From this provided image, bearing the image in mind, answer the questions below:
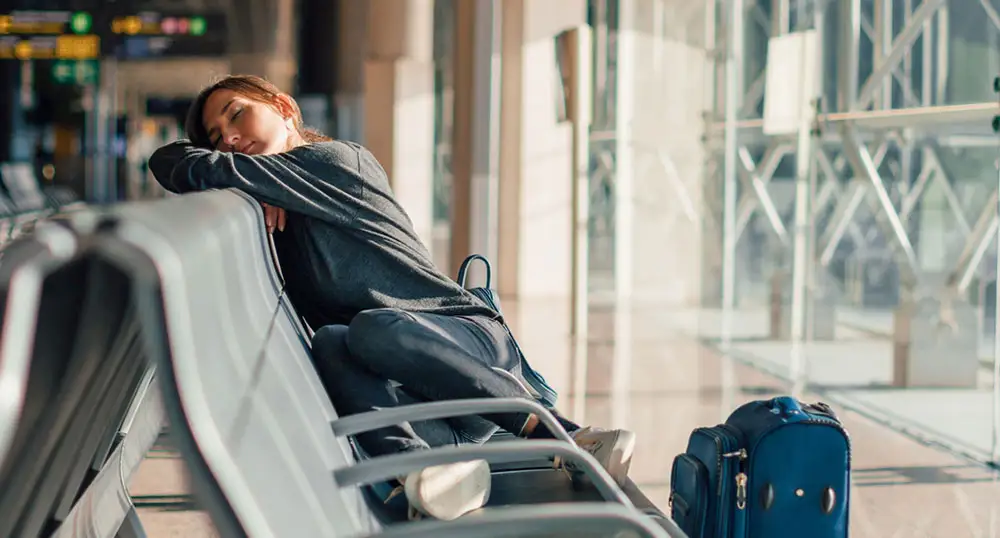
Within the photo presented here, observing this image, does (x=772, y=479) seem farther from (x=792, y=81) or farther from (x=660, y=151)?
(x=660, y=151)

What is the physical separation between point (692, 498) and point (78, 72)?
25678 millimetres

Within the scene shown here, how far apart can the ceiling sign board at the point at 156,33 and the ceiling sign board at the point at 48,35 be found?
0.39m

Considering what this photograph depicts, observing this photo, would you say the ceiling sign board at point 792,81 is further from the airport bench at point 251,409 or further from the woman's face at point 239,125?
the airport bench at point 251,409

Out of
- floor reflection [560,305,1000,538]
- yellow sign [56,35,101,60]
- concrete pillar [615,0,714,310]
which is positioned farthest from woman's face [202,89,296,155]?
yellow sign [56,35,101,60]

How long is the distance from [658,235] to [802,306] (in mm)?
2745

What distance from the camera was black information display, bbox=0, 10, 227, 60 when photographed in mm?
22766

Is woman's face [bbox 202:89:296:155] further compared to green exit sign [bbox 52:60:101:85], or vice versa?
green exit sign [bbox 52:60:101:85]

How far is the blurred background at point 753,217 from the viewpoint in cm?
513

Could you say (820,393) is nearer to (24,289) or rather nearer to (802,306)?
(802,306)

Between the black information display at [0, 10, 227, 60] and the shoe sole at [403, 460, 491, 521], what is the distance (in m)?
22.6

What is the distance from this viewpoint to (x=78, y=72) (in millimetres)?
25891

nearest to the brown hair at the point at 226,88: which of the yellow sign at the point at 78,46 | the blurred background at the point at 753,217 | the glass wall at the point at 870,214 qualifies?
the blurred background at the point at 753,217

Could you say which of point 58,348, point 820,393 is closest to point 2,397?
point 58,348

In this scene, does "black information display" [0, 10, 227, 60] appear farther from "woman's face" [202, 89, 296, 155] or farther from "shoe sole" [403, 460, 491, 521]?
"shoe sole" [403, 460, 491, 521]
